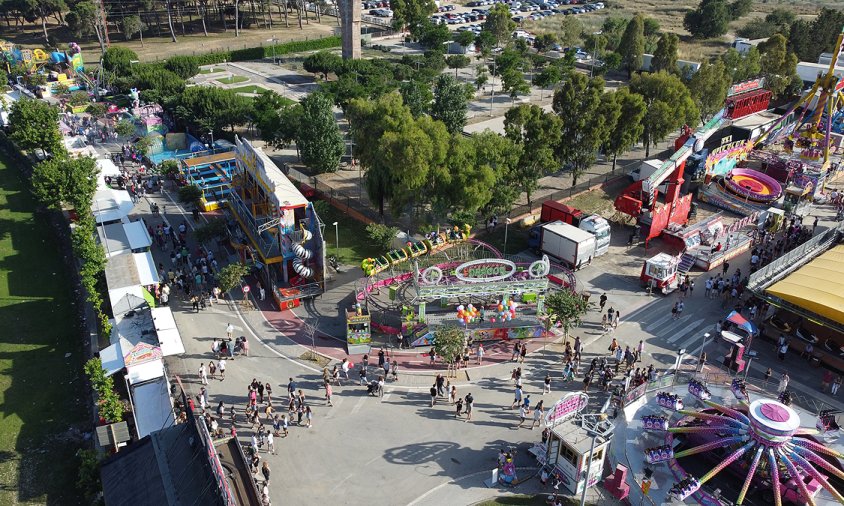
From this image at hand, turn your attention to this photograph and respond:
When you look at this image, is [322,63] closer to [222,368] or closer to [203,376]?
[222,368]

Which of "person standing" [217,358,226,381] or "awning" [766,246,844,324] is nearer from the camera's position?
"person standing" [217,358,226,381]

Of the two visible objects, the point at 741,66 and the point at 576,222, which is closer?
the point at 576,222

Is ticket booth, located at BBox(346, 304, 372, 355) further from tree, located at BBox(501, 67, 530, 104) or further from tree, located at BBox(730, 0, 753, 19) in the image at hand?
tree, located at BBox(730, 0, 753, 19)

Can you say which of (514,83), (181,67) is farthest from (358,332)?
(181,67)

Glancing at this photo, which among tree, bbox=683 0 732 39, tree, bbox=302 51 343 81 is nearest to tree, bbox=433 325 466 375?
tree, bbox=302 51 343 81

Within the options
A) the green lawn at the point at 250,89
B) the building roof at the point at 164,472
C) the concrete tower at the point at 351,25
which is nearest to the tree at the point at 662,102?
the concrete tower at the point at 351,25

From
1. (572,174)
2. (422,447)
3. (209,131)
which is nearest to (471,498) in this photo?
(422,447)

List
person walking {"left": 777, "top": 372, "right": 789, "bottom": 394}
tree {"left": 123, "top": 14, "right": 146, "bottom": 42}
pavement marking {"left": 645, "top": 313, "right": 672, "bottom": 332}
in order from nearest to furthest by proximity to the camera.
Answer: person walking {"left": 777, "top": 372, "right": 789, "bottom": 394}, pavement marking {"left": 645, "top": 313, "right": 672, "bottom": 332}, tree {"left": 123, "top": 14, "right": 146, "bottom": 42}
